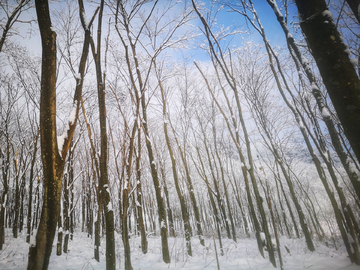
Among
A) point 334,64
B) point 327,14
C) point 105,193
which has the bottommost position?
point 105,193

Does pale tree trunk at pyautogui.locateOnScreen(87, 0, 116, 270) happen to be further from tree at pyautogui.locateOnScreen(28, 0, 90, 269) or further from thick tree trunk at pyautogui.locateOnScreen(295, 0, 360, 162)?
thick tree trunk at pyautogui.locateOnScreen(295, 0, 360, 162)

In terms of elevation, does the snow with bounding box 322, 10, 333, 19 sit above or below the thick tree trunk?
above

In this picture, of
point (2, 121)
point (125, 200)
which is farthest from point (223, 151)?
point (2, 121)

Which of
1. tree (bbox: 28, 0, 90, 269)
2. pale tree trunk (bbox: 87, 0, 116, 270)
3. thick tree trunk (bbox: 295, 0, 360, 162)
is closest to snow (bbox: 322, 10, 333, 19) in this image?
thick tree trunk (bbox: 295, 0, 360, 162)

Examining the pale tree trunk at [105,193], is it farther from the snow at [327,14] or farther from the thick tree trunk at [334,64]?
the snow at [327,14]

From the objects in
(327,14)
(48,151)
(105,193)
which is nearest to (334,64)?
(327,14)

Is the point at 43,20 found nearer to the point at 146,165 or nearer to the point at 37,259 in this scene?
the point at 37,259

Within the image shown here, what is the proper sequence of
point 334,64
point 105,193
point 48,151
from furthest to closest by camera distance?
point 105,193 → point 48,151 → point 334,64

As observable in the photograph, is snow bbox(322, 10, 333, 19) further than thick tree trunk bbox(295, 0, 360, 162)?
Yes

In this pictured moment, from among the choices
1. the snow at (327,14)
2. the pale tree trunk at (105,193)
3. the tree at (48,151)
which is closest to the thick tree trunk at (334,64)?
the snow at (327,14)

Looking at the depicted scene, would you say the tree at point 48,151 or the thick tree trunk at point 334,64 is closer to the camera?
the thick tree trunk at point 334,64

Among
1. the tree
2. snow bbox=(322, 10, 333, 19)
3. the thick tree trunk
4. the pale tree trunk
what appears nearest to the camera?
the thick tree trunk

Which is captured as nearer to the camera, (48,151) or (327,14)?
(327,14)

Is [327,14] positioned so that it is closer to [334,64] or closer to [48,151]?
[334,64]
